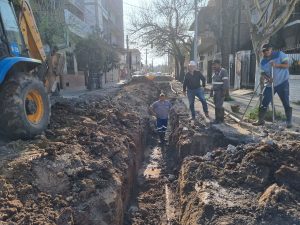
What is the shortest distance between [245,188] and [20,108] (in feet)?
11.4

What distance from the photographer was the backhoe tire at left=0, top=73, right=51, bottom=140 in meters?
5.05

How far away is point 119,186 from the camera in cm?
483

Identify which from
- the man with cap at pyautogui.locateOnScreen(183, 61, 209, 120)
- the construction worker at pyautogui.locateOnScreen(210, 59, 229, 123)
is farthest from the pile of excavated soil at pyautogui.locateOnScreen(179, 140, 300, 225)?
the man with cap at pyautogui.locateOnScreen(183, 61, 209, 120)

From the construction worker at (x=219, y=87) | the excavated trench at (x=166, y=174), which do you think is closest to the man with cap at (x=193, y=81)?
the construction worker at (x=219, y=87)

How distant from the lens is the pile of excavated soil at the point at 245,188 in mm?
3461

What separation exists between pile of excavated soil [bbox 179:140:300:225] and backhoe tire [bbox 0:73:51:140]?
8.67 ft

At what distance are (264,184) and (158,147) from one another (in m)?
6.49

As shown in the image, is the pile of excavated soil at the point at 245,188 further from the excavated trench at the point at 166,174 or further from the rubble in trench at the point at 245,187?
the excavated trench at the point at 166,174

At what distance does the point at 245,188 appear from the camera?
4094 mm

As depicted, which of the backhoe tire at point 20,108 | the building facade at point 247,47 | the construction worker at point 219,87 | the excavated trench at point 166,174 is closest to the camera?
the backhoe tire at point 20,108

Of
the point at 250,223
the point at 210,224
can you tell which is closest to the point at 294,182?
the point at 250,223

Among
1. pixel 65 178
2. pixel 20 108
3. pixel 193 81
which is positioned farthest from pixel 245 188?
pixel 193 81

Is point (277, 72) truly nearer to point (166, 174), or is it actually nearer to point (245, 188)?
point (166, 174)

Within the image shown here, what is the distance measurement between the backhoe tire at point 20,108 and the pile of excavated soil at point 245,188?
2.64 meters
